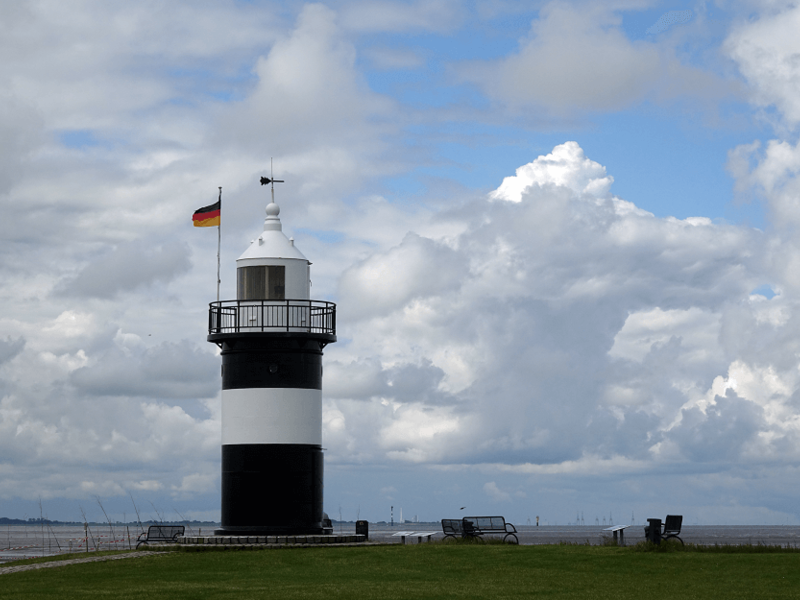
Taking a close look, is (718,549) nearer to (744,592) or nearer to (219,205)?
(744,592)

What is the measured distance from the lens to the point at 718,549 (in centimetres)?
2300

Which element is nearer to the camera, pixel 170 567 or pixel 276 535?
pixel 170 567

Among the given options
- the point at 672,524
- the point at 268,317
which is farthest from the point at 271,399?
the point at 672,524

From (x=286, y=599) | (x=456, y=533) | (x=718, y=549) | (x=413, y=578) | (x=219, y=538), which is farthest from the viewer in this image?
(x=456, y=533)

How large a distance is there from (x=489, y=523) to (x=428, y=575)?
33.1 feet

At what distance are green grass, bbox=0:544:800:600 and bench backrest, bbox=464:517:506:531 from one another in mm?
4480

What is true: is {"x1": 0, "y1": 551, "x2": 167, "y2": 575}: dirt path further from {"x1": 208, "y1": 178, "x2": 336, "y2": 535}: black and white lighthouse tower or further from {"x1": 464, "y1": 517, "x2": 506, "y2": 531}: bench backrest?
{"x1": 464, "y1": 517, "x2": 506, "y2": 531}: bench backrest

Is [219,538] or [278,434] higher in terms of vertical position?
[278,434]

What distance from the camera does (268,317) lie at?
26781 millimetres

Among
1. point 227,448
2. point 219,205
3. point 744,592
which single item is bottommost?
point 744,592

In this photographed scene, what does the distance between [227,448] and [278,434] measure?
1514 millimetres

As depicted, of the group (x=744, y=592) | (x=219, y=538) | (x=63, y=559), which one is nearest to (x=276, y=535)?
(x=219, y=538)

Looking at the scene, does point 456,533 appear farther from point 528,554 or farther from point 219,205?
point 219,205

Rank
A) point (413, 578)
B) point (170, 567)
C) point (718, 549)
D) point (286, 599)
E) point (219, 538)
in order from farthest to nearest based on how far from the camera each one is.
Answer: point (219, 538)
point (718, 549)
point (170, 567)
point (413, 578)
point (286, 599)
